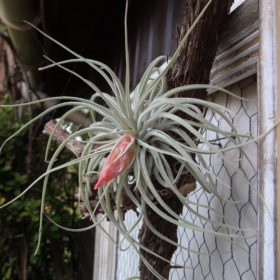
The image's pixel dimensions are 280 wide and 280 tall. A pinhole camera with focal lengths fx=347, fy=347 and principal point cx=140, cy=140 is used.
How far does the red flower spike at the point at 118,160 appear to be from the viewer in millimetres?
475

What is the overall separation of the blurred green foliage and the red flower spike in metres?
1.33

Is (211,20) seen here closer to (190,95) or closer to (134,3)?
(190,95)

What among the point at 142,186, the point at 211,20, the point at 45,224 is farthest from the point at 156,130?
the point at 45,224

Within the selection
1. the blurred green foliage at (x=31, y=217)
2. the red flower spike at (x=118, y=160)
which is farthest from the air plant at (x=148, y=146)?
the blurred green foliage at (x=31, y=217)

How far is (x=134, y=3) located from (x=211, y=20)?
1.03 meters

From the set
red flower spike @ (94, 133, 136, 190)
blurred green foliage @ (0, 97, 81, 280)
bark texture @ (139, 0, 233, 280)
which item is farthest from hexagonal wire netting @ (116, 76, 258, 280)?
blurred green foliage @ (0, 97, 81, 280)

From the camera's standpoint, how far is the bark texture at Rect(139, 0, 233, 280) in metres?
0.59

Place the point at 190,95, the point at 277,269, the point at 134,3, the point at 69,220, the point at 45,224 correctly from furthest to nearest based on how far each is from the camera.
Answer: the point at 69,220
the point at 45,224
the point at 134,3
the point at 190,95
the point at 277,269

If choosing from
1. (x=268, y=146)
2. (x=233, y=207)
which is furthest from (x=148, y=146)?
(x=233, y=207)

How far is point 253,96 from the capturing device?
638mm

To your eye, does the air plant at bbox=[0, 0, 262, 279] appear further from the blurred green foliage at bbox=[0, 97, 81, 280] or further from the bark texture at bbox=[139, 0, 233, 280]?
the blurred green foliage at bbox=[0, 97, 81, 280]

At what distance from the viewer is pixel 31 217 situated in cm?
173

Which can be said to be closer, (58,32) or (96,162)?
(96,162)

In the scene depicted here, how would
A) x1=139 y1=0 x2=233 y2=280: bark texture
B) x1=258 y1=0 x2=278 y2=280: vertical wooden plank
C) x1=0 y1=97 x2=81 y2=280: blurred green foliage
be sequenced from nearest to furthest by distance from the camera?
x1=258 y1=0 x2=278 y2=280: vertical wooden plank < x1=139 y1=0 x2=233 y2=280: bark texture < x1=0 y1=97 x2=81 y2=280: blurred green foliage
